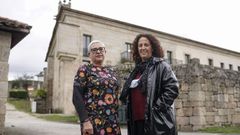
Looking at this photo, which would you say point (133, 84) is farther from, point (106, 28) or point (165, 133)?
point (106, 28)

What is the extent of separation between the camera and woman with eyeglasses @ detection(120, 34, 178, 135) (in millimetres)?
2492

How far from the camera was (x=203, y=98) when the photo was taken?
1059cm

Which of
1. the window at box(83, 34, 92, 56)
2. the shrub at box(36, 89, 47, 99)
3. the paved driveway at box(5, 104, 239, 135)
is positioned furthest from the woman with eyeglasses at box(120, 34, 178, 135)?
the shrub at box(36, 89, 47, 99)

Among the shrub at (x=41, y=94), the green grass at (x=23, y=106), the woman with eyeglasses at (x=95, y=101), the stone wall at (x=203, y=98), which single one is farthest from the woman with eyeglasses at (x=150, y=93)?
the shrub at (x=41, y=94)

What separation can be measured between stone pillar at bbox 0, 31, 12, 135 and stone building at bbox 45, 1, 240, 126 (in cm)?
1450

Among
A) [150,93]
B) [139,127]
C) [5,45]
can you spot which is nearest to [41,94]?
[5,45]

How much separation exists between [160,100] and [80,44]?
1987cm

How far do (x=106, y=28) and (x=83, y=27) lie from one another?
212cm

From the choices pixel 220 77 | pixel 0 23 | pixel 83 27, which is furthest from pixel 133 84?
pixel 83 27

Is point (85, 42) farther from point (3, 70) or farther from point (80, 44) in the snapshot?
point (3, 70)

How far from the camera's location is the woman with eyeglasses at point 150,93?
98.1 inches

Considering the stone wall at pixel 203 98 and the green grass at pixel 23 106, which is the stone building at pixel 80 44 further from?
the stone wall at pixel 203 98

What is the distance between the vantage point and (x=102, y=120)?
2701 millimetres

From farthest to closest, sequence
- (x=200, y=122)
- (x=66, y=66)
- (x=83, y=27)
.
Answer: (x=83, y=27) < (x=66, y=66) < (x=200, y=122)
